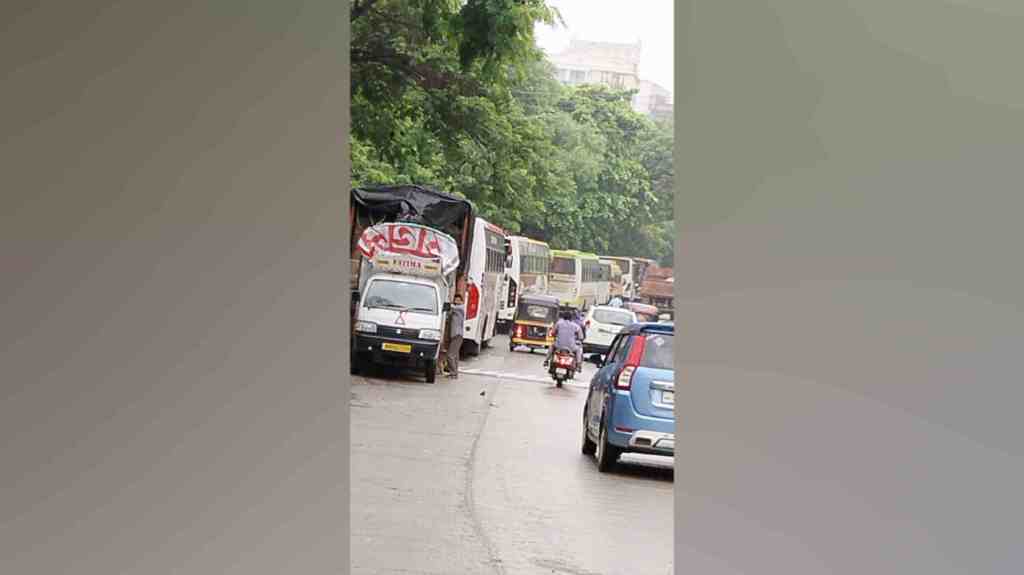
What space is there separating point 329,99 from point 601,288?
2217 centimetres

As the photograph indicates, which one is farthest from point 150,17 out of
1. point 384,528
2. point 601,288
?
point 601,288

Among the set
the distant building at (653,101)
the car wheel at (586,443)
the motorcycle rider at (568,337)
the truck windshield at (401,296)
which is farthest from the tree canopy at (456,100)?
the distant building at (653,101)

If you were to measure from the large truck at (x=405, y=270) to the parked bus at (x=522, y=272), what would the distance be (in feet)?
14.5

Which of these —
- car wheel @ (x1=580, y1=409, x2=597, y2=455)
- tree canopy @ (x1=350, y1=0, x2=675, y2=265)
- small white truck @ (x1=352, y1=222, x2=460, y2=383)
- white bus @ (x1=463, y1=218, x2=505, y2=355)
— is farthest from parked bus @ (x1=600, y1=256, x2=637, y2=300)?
car wheel @ (x1=580, y1=409, x2=597, y2=455)

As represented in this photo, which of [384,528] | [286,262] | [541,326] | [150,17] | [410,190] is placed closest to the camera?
[150,17]

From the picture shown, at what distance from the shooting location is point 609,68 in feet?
83.4

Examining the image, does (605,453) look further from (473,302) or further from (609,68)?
(609,68)

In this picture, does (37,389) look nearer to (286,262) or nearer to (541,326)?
(286,262)

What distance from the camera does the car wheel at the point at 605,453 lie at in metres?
8.88

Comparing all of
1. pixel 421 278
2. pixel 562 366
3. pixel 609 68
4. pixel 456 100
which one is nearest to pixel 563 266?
pixel 609 68

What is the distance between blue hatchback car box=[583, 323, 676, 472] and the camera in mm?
8430

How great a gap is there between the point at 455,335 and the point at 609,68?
1165cm

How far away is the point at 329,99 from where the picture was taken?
3605 mm

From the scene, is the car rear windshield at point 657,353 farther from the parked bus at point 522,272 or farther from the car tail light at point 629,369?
the parked bus at point 522,272
